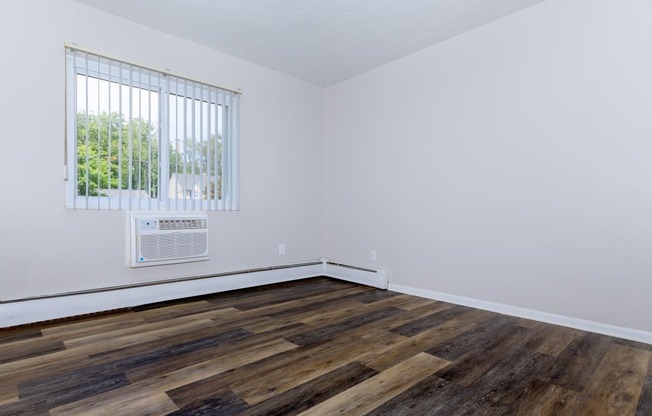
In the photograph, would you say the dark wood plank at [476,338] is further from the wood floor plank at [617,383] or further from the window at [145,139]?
the window at [145,139]

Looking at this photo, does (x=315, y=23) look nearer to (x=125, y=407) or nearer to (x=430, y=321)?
(x=430, y=321)

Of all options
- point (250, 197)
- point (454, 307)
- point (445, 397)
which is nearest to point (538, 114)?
point (454, 307)

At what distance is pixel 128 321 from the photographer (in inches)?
94.3

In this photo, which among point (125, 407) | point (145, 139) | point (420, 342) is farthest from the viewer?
point (145, 139)

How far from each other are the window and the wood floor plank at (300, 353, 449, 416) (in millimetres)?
2189

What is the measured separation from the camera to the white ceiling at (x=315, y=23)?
8.29ft

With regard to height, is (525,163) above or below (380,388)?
above

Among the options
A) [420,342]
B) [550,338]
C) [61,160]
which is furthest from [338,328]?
[61,160]

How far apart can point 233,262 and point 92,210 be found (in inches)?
49.7

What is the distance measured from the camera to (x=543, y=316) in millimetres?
2467

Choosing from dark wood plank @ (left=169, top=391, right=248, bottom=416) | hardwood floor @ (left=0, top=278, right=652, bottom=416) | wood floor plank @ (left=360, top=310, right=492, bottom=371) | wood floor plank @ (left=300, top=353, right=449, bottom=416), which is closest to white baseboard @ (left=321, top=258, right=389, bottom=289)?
hardwood floor @ (left=0, top=278, right=652, bottom=416)

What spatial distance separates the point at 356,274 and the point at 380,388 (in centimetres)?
223

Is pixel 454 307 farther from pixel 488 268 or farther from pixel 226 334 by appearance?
pixel 226 334

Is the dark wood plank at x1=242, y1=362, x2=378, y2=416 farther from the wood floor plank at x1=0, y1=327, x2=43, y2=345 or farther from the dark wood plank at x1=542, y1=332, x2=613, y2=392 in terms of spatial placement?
the wood floor plank at x1=0, y1=327, x2=43, y2=345
